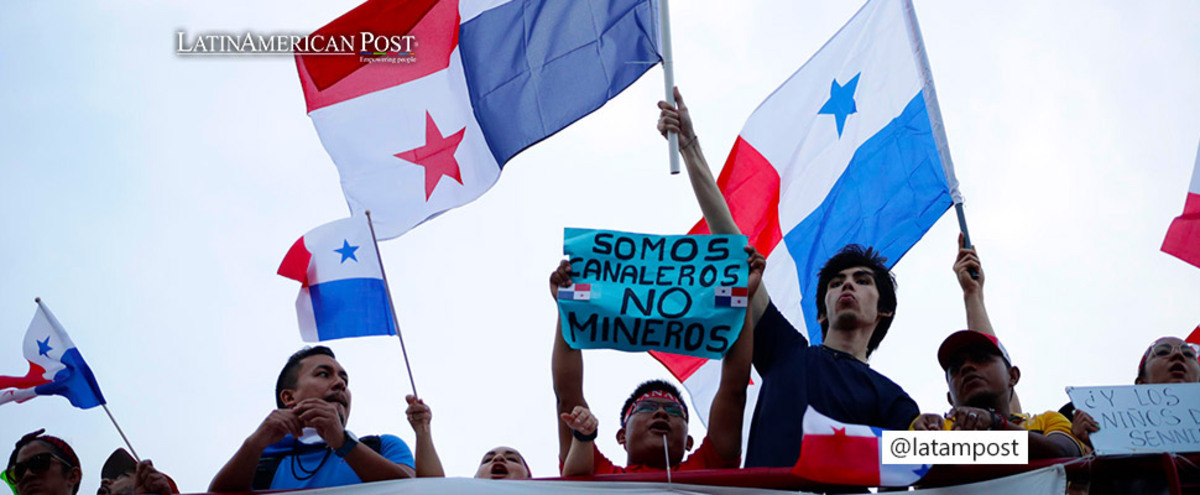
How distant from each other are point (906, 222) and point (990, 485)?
3.40 m

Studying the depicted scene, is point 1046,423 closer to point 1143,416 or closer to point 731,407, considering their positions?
point 1143,416

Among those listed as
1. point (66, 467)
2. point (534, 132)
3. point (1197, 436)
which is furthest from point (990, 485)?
point (66, 467)

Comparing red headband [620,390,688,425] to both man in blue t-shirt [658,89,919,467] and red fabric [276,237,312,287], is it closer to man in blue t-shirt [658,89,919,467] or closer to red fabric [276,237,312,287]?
man in blue t-shirt [658,89,919,467]

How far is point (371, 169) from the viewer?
28.0 feet

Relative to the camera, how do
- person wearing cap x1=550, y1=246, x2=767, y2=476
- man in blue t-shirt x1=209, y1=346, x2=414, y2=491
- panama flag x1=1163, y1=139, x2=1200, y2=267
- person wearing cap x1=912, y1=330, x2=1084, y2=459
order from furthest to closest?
panama flag x1=1163, y1=139, x2=1200, y2=267, person wearing cap x1=912, y1=330, x2=1084, y2=459, person wearing cap x1=550, y1=246, x2=767, y2=476, man in blue t-shirt x1=209, y1=346, x2=414, y2=491

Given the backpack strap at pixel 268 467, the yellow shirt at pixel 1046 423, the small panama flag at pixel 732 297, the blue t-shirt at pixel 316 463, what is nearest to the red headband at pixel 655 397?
the small panama flag at pixel 732 297

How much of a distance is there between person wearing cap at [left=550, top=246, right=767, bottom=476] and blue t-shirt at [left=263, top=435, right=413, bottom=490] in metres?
0.80

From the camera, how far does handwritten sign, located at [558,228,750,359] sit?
6.39 m

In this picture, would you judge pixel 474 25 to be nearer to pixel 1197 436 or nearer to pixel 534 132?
pixel 534 132

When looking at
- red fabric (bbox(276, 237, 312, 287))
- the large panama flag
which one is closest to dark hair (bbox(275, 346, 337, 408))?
red fabric (bbox(276, 237, 312, 287))

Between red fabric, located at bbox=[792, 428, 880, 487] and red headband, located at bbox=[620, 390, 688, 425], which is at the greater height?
red headband, located at bbox=[620, 390, 688, 425]

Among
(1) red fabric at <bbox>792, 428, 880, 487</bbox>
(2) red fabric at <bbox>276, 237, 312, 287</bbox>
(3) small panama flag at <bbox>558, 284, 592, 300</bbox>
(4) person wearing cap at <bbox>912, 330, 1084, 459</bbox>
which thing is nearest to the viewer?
(1) red fabric at <bbox>792, 428, 880, 487</bbox>

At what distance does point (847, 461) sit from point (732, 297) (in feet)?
3.91

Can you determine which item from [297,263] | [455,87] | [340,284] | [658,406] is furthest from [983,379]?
[297,263]
